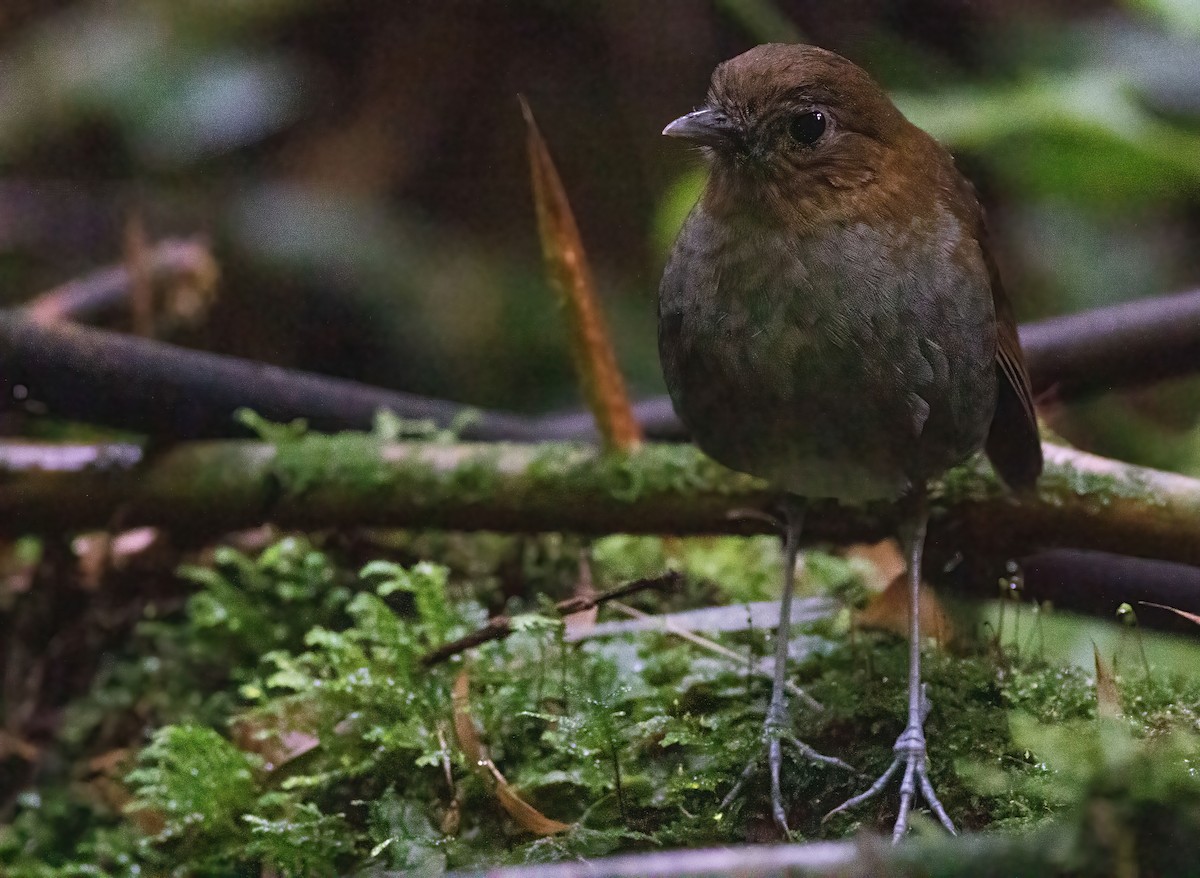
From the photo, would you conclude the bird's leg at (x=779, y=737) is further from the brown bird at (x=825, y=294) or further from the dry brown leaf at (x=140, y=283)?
the dry brown leaf at (x=140, y=283)

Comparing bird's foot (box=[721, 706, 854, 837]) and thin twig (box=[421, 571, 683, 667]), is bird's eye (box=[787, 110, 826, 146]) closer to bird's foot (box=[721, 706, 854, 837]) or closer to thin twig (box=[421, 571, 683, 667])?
thin twig (box=[421, 571, 683, 667])

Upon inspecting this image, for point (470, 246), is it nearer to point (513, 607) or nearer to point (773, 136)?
point (513, 607)

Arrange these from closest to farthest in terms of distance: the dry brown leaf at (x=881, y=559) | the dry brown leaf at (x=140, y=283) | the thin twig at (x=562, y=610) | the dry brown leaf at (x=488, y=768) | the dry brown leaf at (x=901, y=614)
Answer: the dry brown leaf at (x=488, y=768)
the thin twig at (x=562, y=610)
the dry brown leaf at (x=901, y=614)
the dry brown leaf at (x=881, y=559)
the dry brown leaf at (x=140, y=283)

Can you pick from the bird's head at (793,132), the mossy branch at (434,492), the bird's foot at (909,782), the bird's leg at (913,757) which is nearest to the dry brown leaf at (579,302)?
the mossy branch at (434,492)

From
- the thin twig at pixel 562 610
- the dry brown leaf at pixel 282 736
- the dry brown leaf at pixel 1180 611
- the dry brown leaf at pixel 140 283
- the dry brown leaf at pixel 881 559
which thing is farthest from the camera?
the dry brown leaf at pixel 140 283

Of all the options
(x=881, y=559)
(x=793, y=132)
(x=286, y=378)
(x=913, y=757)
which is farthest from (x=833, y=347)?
(x=286, y=378)

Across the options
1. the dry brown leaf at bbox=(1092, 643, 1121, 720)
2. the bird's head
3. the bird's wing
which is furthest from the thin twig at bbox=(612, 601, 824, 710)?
the bird's head

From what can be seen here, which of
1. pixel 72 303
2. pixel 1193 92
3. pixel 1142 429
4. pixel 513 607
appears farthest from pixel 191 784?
pixel 1193 92
